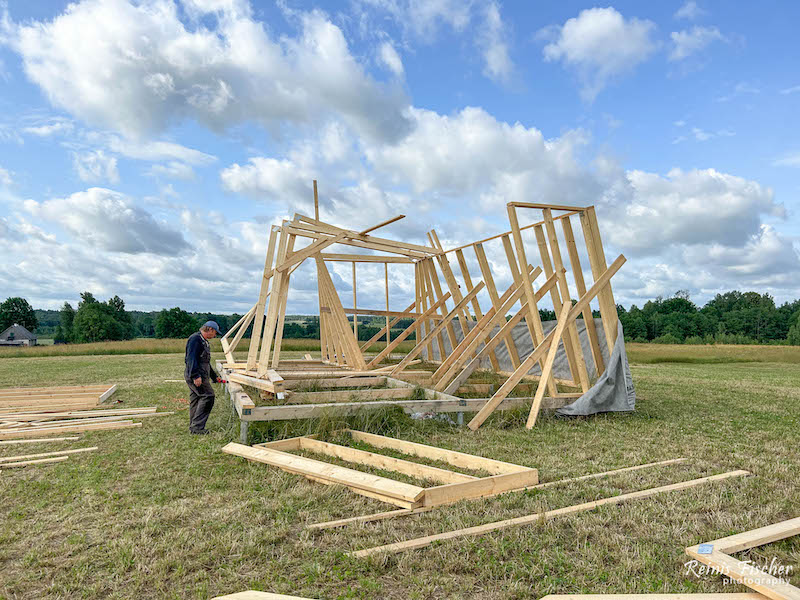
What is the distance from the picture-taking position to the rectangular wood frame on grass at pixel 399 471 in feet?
13.1

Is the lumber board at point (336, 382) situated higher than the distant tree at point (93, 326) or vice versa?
the distant tree at point (93, 326)

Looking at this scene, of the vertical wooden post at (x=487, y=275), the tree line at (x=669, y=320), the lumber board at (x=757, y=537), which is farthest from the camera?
the tree line at (x=669, y=320)

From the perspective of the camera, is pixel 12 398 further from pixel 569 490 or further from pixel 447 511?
pixel 569 490

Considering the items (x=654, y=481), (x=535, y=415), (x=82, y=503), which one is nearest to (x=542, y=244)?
(x=535, y=415)

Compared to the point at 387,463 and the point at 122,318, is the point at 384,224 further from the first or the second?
the point at 122,318

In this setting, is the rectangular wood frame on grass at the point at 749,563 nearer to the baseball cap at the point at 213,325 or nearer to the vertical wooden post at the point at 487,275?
the baseball cap at the point at 213,325

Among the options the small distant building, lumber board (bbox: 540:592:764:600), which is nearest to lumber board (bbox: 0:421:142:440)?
lumber board (bbox: 540:592:764:600)

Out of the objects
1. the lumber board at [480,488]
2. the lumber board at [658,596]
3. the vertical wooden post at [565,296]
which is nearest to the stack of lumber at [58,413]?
the lumber board at [480,488]

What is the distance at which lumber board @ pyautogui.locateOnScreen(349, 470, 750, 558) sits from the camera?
3.16 meters

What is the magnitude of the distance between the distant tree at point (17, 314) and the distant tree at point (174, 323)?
95.3 feet

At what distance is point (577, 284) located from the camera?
8227 mm

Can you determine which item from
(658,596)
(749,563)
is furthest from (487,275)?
(658,596)

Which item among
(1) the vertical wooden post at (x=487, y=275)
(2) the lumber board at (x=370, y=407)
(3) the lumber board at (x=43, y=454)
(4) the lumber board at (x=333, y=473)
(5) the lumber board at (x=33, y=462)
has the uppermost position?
(1) the vertical wooden post at (x=487, y=275)

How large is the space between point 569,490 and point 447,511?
3.80 feet
